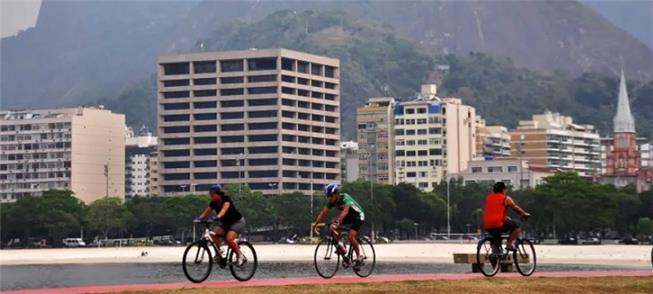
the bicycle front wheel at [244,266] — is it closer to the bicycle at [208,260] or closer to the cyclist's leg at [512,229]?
the bicycle at [208,260]

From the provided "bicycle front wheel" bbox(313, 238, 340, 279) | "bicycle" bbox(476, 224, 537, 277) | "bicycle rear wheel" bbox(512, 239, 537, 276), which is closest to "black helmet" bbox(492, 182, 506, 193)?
"bicycle" bbox(476, 224, 537, 277)

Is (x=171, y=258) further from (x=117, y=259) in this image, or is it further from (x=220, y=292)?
(x=220, y=292)

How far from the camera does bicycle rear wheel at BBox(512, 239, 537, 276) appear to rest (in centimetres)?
3541

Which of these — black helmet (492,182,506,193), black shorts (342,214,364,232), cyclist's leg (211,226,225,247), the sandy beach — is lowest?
the sandy beach

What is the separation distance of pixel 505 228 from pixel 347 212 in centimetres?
413

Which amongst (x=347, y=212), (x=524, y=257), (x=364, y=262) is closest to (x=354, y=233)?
(x=347, y=212)

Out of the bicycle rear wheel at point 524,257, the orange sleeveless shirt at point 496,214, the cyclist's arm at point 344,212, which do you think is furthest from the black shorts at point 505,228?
the cyclist's arm at point 344,212

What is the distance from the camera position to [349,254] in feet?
117

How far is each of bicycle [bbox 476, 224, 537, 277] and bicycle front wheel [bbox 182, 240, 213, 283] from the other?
7051 millimetres

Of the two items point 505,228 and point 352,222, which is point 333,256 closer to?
point 352,222

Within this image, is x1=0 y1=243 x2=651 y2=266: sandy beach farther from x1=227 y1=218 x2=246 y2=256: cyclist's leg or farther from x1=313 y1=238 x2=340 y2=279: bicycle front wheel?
x1=227 y1=218 x2=246 y2=256: cyclist's leg

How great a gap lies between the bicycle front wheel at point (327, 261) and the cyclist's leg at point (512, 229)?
4504 millimetres

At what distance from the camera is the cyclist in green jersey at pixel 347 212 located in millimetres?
34344

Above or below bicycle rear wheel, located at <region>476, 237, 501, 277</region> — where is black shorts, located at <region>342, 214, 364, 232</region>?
above
